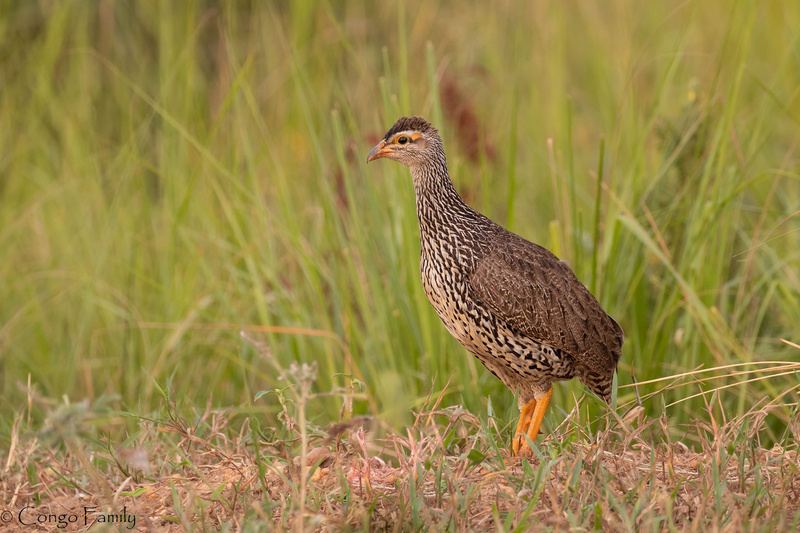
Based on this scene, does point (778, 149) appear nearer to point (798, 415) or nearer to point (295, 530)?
point (798, 415)

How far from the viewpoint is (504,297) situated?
373cm

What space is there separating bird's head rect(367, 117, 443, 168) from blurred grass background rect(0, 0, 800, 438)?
41 cm

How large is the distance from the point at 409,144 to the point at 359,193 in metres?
1.39

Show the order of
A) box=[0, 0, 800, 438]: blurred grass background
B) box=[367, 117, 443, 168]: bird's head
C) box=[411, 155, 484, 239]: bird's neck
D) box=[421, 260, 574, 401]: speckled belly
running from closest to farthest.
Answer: box=[421, 260, 574, 401]: speckled belly, box=[411, 155, 484, 239]: bird's neck, box=[367, 117, 443, 168]: bird's head, box=[0, 0, 800, 438]: blurred grass background

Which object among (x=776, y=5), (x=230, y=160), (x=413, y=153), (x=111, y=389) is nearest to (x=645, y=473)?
(x=413, y=153)

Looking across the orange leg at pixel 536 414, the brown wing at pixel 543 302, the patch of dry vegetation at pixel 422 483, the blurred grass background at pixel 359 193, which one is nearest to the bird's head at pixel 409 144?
the blurred grass background at pixel 359 193

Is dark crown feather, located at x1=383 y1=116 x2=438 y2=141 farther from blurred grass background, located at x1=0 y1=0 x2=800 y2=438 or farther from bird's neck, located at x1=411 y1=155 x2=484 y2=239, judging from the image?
blurred grass background, located at x1=0 y1=0 x2=800 y2=438

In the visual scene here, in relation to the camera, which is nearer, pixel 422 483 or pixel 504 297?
pixel 422 483

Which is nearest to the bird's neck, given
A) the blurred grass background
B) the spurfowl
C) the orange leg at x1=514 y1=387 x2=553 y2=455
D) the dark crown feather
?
the spurfowl

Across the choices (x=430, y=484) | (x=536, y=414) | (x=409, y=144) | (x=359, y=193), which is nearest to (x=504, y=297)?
(x=536, y=414)

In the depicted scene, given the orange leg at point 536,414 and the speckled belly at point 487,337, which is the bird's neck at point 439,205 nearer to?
the speckled belly at point 487,337

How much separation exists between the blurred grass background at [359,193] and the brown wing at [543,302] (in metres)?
0.40

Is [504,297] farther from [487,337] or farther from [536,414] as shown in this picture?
[536,414]

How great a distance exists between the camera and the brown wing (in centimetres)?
375
